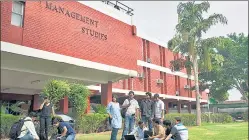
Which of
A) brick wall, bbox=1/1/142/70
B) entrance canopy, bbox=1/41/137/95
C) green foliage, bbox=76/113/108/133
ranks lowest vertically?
green foliage, bbox=76/113/108/133

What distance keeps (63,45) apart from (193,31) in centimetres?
1454

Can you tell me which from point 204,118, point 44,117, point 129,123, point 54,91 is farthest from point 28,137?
point 204,118

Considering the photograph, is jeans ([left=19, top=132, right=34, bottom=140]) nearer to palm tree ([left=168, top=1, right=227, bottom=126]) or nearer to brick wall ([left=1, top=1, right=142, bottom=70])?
brick wall ([left=1, top=1, right=142, bottom=70])

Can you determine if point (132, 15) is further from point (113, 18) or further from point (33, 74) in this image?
point (33, 74)

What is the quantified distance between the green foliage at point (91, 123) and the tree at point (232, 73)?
26373 mm

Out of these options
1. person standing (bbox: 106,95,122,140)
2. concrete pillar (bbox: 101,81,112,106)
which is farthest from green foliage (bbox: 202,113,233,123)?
person standing (bbox: 106,95,122,140)

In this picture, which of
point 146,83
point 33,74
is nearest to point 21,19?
point 33,74

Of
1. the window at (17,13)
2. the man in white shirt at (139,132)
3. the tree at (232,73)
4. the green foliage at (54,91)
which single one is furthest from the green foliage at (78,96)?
the tree at (232,73)

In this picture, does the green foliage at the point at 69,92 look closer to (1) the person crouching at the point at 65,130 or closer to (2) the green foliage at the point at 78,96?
(2) the green foliage at the point at 78,96

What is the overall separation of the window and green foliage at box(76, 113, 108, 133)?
235 inches

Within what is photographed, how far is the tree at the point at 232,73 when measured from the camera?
39.8 m

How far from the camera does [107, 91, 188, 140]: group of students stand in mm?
7857

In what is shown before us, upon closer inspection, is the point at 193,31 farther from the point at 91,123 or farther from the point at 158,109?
the point at 158,109

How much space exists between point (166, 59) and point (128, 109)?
26.7m
